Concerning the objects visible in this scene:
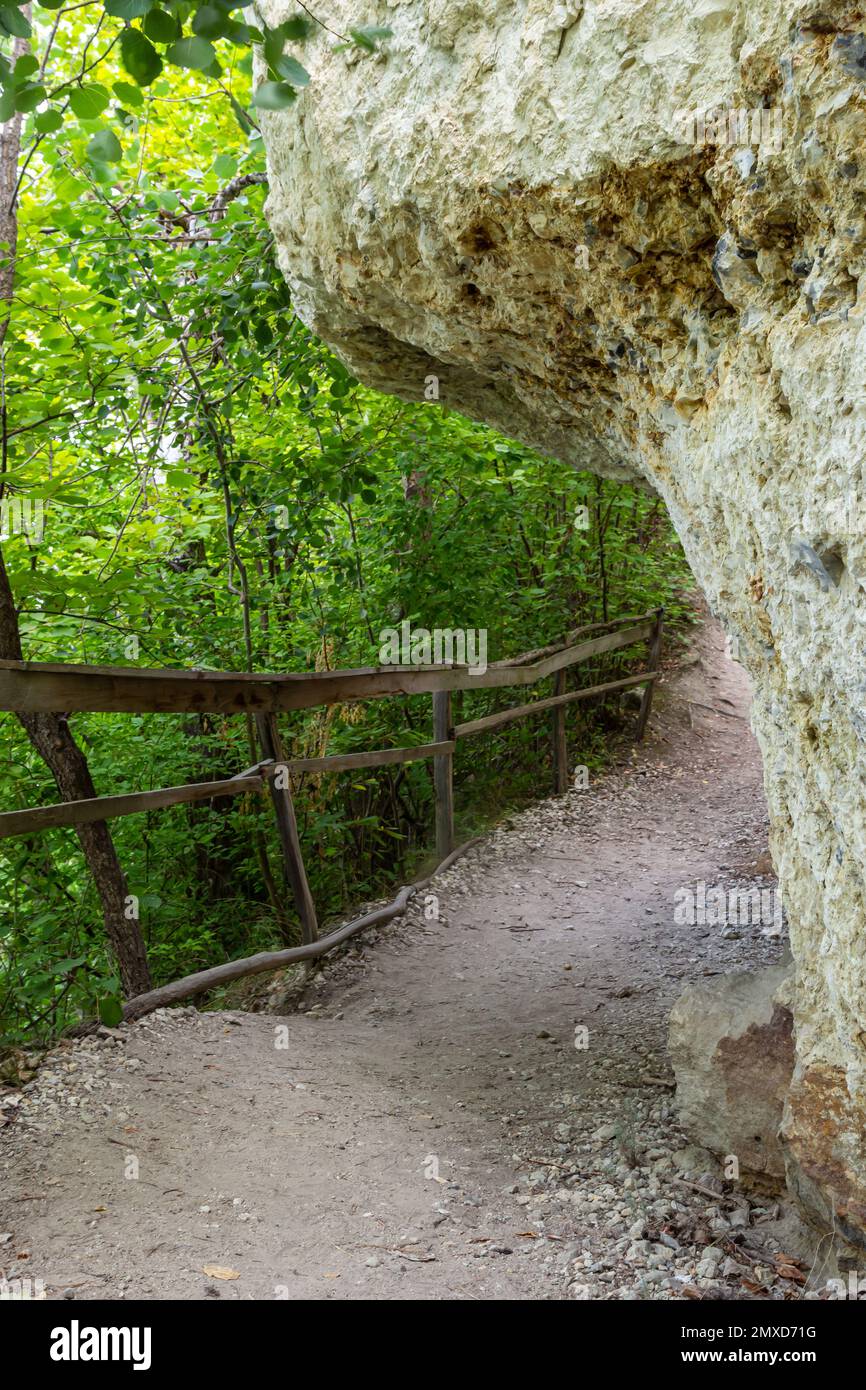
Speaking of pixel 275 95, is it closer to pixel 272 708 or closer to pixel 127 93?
pixel 127 93

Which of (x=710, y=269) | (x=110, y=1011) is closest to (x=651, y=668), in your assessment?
(x=110, y=1011)

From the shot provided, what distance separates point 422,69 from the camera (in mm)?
2910

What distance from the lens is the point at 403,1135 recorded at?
3.37 m

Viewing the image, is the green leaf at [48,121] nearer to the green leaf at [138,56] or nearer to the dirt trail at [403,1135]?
the green leaf at [138,56]

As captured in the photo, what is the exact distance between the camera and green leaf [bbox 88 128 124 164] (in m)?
2.52

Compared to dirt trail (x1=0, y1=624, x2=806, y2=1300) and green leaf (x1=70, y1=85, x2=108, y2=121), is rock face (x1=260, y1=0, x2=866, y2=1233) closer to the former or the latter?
dirt trail (x1=0, y1=624, x2=806, y2=1300)

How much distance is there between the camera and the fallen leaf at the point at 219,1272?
2.44 m

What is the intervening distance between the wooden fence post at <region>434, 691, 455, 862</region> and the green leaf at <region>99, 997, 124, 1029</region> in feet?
9.28

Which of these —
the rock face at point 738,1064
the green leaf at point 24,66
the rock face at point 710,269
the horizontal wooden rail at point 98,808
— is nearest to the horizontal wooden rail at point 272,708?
the horizontal wooden rail at point 98,808

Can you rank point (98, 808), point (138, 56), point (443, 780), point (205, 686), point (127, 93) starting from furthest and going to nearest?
point (443, 780) < point (205, 686) < point (98, 808) < point (127, 93) < point (138, 56)

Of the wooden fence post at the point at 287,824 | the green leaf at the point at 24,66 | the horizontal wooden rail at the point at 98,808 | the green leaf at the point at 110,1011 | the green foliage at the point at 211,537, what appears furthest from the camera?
the green foliage at the point at 211,537

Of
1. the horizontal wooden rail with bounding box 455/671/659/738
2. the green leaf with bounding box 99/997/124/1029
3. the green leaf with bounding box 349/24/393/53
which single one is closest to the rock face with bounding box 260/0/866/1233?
the green leaf with bounding box 349/24/393/53

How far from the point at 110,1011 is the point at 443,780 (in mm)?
2939

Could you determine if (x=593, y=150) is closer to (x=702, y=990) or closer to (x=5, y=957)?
(x=702, y=990)
